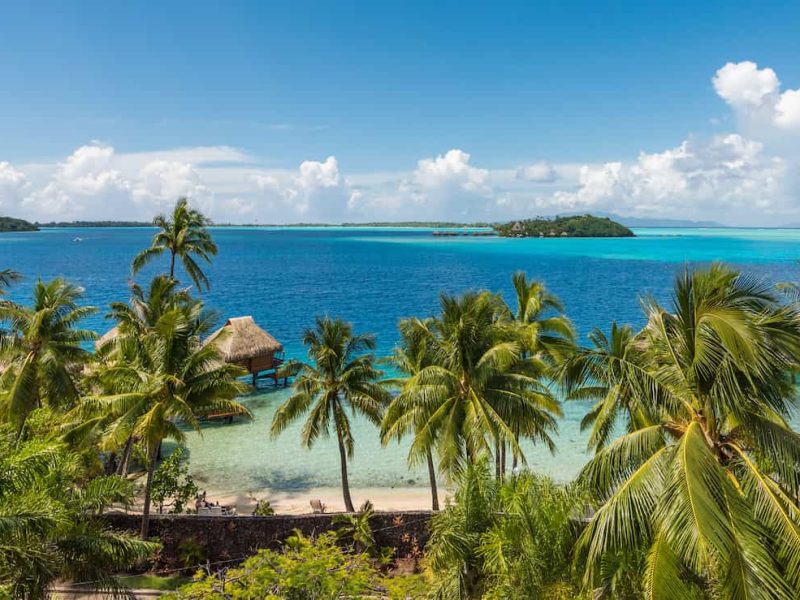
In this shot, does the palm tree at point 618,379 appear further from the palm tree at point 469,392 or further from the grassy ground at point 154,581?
the grassy ground at point 154,581

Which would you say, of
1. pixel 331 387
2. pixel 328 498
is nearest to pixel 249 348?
pixel 328 498

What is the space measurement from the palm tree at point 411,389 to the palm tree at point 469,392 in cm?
6

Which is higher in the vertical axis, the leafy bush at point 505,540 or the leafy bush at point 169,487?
the leafy bush at point 505,540

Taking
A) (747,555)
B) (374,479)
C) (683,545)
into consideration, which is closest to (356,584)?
(683,545)

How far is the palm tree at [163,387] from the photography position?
13.6 meters

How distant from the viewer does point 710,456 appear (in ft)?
21.2

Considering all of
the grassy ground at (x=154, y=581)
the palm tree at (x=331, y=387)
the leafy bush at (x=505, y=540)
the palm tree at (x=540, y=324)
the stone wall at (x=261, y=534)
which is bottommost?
the grassy ground at (x=154, y=581)

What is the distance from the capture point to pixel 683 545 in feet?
19.5

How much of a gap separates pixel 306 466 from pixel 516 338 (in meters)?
12.4

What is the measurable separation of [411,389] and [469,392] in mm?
1570

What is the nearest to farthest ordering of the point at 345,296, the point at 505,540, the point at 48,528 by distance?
the point at 48,528
the point at 505,540
the point at 345,296

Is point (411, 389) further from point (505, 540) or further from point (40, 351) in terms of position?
point (40, 351)

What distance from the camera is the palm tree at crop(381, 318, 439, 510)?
14273 mm

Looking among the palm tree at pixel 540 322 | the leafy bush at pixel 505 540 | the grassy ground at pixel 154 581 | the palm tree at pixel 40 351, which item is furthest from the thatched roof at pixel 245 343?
the leafy bush at pixel 505 540
